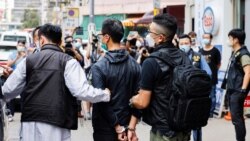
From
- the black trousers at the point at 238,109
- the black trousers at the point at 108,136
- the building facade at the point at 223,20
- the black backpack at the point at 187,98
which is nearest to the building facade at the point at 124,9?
the building facade at the point at 223,20

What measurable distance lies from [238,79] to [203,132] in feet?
10.4

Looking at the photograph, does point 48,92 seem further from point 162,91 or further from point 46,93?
point 162,91

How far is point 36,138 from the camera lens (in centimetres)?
574

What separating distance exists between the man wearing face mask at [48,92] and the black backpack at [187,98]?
2.47 feet

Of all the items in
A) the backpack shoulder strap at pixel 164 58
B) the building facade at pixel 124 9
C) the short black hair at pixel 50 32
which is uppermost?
the building facade at pixel 124 9

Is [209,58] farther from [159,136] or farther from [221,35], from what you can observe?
[159,136]

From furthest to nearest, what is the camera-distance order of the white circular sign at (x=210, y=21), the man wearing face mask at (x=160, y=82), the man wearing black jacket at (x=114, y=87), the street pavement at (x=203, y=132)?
1. the white circular sign at (x=210, y=21)
2. the street pavement at (x=203, y=132)
3. the man wearing black jacket at (x=114, y=87)
4. the man wearing face mask at (x=160, y=82)

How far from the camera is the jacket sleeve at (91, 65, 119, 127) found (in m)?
5.74

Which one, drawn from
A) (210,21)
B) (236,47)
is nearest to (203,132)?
(236,47)

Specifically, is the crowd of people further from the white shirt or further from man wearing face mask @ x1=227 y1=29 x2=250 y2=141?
man wearing face mask @ x1=227 y1=29 x2=250 y2=141

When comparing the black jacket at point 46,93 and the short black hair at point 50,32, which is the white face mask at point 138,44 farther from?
the black jacket at point 46,93

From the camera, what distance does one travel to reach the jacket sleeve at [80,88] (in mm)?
5652

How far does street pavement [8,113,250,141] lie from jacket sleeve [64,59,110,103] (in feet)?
17.4

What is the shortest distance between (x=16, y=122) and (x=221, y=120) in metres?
4.67
